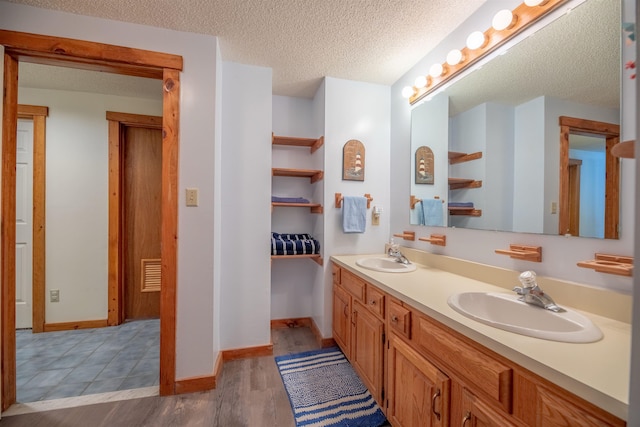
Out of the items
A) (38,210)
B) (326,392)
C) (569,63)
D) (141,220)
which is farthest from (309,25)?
(38,210)

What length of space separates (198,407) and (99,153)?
2460 millimetres

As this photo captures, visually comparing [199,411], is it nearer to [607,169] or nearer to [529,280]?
[529,280]

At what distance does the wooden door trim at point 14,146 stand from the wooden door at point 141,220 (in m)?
1.12

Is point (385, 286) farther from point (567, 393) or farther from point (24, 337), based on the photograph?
point (24, 337)

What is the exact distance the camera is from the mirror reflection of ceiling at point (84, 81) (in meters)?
2.08

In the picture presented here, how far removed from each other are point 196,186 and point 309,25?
49.1 inches

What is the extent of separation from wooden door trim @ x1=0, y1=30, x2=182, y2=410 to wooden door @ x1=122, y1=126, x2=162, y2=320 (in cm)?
112

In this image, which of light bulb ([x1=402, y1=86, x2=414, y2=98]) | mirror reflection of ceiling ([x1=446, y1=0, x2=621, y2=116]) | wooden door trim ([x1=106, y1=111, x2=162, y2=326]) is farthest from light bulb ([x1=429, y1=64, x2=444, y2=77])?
wooden door trim ([x1=106, y1=111, x2=162, y2=326])

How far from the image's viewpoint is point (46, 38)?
1453 millimetres

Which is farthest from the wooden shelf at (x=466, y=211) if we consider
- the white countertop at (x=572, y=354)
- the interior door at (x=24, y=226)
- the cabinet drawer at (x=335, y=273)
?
the interior door at (x=24, y=226)

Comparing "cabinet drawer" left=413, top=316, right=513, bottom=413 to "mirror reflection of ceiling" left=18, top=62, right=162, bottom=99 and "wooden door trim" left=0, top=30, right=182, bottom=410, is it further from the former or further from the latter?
"mirror reflection of ceiling" left=18, top=62, right=162, bottom=99

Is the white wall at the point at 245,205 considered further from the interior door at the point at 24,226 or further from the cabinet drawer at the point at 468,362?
the interior door at the point at 24,226

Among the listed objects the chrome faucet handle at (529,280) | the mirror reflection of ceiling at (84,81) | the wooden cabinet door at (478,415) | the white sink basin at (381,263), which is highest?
the mirror reflection of ceiling at (84,81)

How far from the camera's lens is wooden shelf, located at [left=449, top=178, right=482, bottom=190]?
4.96 feet
